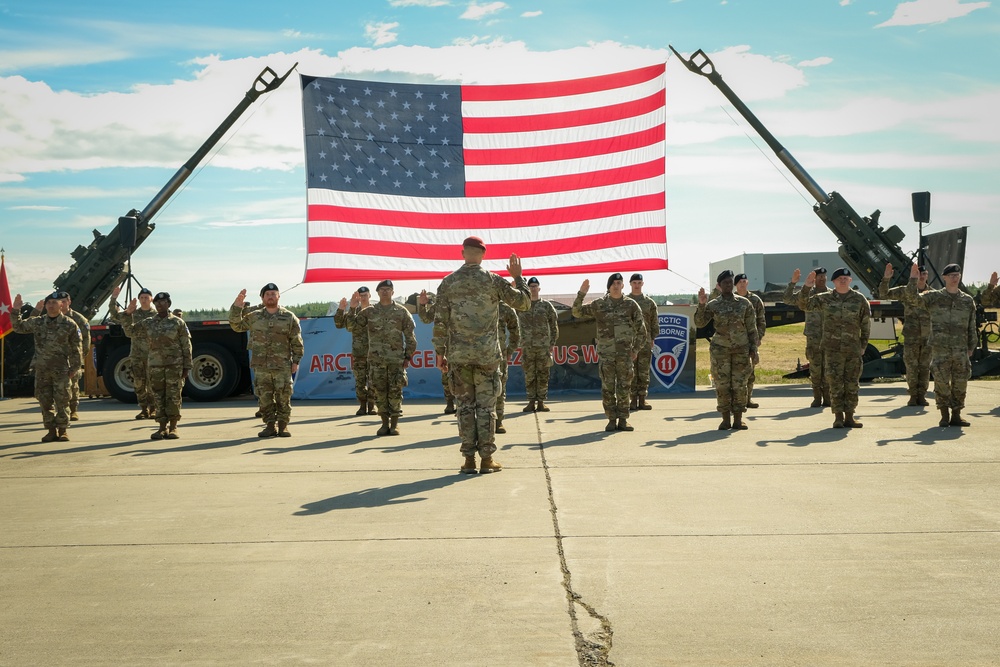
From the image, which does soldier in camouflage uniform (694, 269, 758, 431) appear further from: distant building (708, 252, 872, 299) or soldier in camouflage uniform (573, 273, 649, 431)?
distant building (708, 252, 872, 299)

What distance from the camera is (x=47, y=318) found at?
35.6 ft

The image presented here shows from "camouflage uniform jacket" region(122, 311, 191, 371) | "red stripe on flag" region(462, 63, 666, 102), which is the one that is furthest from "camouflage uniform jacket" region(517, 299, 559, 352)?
"red stripe on flag" region(462, 63, 666, 102)


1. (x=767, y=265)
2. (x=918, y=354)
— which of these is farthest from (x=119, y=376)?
(x=767, y=265)

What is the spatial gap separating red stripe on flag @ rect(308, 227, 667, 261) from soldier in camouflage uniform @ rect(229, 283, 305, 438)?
222 inches

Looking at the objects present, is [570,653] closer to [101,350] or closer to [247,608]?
[247,608]

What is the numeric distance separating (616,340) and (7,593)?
721 centimetres

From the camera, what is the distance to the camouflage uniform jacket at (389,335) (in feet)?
34.5

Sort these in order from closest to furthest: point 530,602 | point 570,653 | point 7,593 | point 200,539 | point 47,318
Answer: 1. point 570,653
2. point 530,602
3. point 7,593
4. point 200,539
5. point 47,318

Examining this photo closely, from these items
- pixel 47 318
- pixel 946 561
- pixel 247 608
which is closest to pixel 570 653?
pixel 247 608

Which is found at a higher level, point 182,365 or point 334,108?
point 334,108

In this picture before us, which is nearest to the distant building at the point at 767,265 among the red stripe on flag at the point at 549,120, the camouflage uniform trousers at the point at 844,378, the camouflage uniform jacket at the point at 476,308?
the red stripe on flag at the point at 549,120

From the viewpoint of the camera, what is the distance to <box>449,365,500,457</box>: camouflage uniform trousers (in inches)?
295

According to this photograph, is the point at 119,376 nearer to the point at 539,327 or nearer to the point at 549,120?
the point at 539,327

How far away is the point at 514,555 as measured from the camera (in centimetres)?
477
